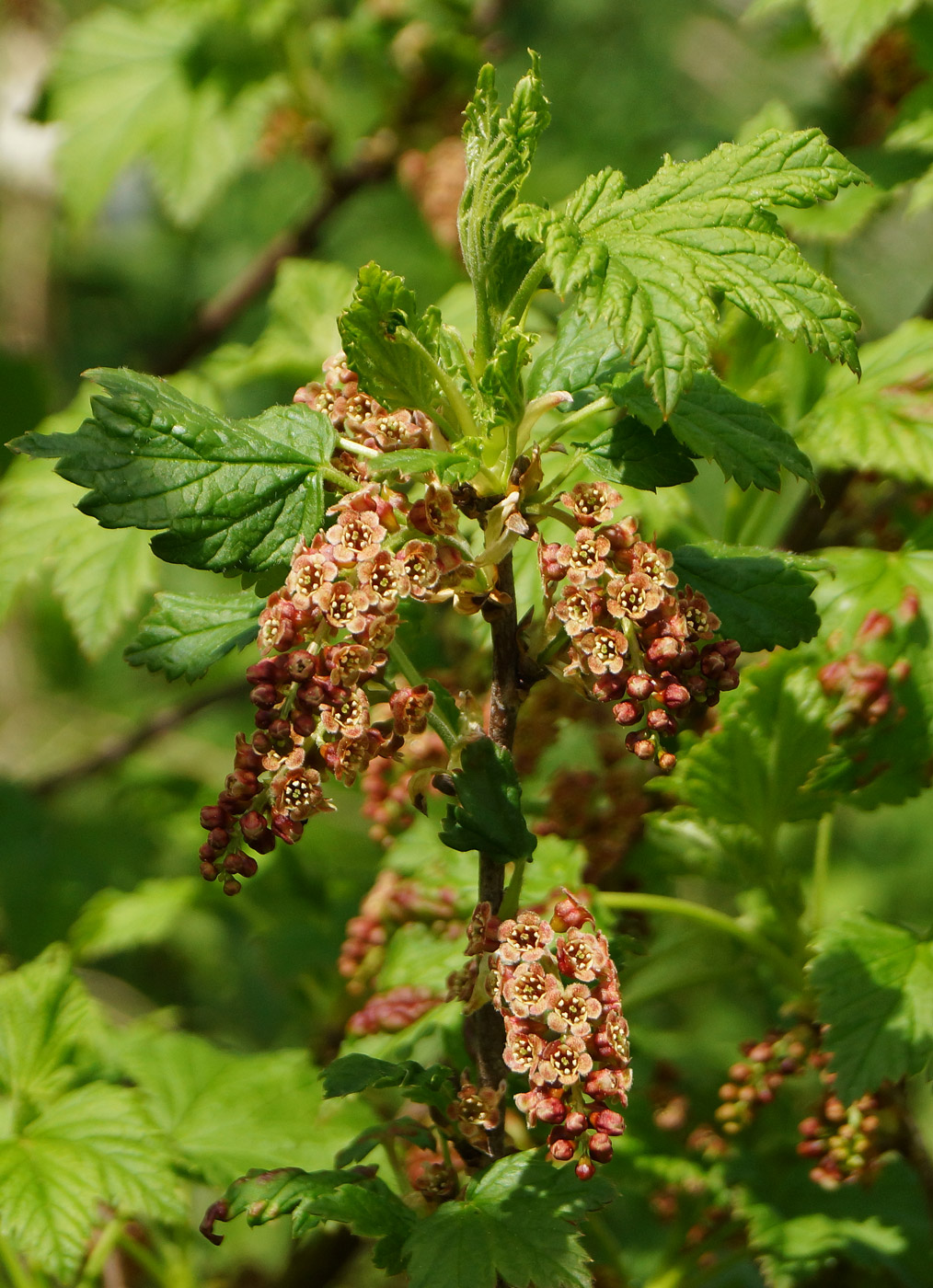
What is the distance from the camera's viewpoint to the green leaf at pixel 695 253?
917 mm

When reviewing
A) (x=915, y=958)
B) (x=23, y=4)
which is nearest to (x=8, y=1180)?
(x=915, y=958)

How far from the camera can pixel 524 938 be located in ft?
3.35

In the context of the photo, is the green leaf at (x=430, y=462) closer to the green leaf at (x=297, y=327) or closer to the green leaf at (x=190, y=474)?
the green leaf at (x=190, y=474)

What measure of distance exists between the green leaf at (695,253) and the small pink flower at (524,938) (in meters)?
0.41

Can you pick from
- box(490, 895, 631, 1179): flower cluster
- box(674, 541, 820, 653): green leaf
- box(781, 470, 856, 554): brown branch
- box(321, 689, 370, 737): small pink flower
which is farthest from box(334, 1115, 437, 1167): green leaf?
box(781, 470, 856, 554): brown branch

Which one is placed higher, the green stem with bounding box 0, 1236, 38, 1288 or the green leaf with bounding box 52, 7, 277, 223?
the green leaf with bounding box 52, 7, 277, 223

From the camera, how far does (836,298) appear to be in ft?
3.17

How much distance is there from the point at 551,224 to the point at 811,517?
1075mm

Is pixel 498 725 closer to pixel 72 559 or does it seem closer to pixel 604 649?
pixel 604 649

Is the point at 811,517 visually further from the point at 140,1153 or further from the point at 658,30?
the point at 658,30

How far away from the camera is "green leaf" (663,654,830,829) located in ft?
4.87

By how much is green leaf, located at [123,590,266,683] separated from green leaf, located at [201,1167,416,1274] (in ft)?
1.41

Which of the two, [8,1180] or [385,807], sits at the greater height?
[385,807]

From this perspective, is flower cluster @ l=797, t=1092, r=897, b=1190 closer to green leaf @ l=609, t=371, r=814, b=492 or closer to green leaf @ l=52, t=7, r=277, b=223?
green leaf @ l=609, t=371, r=814, b=492
